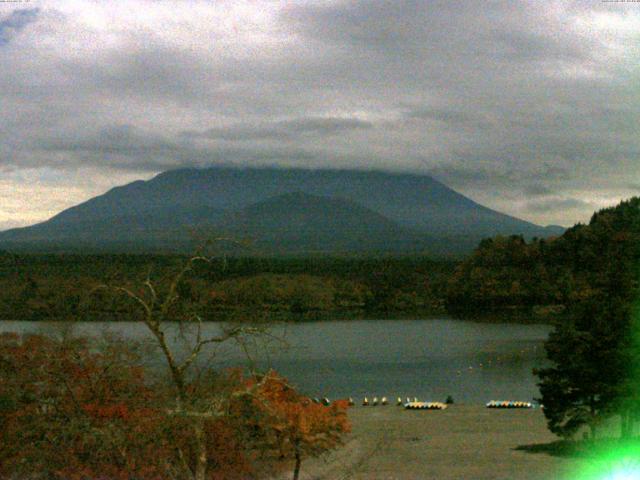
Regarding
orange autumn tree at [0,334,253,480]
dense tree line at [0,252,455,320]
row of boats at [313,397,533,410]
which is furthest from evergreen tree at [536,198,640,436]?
dense tree line at [0,252,455,320]

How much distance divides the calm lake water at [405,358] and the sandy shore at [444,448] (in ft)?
15.3

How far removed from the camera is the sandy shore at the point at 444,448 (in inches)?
871

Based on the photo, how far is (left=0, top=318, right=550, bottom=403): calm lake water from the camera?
4488 cm

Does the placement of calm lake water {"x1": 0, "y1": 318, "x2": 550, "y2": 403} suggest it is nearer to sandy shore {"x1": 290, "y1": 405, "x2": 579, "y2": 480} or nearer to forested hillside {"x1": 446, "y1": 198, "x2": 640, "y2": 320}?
sandy shore {"x1": 290, "y1": 405, "x2": 579, "y2": 480}

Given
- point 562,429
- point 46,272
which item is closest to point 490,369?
point 562,429

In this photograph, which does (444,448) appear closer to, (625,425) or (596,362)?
(625,425)

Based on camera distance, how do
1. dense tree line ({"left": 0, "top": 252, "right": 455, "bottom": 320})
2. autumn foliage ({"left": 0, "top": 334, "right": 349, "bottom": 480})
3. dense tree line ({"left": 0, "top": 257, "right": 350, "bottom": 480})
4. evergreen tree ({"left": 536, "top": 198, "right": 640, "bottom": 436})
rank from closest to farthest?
dense tree line ({"left": 0, "top": 257, "right": 350, "bottom": 480}), autumn foliage ({"left": 0, "top": 334, "right": 349, "bottom": 480}), evergreen tree ({"left": 536, "top": 198, "right": 640, "bottom": 436}), dense tree line ({"left": 0, "top": 252, "right": 455, "bottom": 320})

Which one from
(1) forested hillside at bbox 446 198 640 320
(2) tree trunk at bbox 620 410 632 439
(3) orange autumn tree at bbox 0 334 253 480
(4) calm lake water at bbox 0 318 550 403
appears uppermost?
(1) forested hillside at bbox 446 198 640 320

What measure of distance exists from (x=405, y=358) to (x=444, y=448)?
3403cm

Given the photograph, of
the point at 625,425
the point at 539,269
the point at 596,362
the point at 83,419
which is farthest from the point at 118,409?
the point at 539,269

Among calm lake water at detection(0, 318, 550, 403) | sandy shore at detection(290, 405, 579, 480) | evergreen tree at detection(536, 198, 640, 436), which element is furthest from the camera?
calm lake water at detection(0, 318, 550, 403)

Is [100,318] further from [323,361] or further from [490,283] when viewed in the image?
[490,283]

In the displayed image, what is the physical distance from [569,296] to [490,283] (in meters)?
10.5

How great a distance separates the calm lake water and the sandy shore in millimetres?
4662
